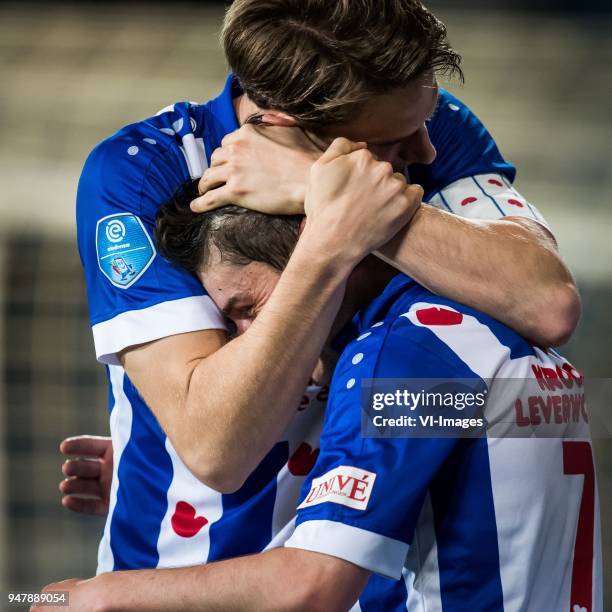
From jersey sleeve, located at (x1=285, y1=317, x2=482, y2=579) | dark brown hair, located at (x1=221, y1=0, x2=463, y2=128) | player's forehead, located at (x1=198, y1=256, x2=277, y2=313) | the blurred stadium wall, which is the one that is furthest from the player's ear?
the blurred stadium wall

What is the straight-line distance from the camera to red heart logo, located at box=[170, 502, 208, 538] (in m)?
1.65

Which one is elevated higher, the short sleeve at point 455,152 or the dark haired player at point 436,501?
the short sleeve at point 455,152

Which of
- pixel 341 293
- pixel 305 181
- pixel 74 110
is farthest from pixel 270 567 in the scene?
pixel 74 110

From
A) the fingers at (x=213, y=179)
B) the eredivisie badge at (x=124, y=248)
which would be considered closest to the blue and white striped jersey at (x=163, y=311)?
the eredivisie badge at (x=124, y=248)

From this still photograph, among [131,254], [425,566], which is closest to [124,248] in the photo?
[131,254]

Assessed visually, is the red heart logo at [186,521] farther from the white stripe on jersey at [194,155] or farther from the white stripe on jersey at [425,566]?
the white stripe on jersey at [194,155]

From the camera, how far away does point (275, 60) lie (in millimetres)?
1515

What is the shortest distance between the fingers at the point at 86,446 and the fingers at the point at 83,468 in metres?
0.02

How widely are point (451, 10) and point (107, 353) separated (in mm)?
5113

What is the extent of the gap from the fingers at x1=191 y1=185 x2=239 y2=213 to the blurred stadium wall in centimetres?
→ 277

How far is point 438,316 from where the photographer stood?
1.33 meters

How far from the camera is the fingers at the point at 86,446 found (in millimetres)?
2148

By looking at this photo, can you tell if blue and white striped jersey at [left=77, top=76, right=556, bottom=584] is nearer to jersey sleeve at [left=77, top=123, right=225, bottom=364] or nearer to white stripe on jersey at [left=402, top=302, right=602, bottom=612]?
jersey sleeve at [left=77, top=123, right=225, bottom=364]

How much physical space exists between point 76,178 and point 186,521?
11.4ft
